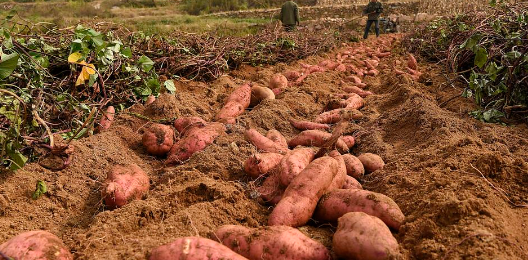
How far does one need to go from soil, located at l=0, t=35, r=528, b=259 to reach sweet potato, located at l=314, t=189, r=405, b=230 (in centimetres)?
6

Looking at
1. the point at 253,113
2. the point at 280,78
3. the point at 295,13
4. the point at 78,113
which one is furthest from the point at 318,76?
the point at 295,13

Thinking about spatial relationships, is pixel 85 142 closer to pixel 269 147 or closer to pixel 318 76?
pixel 269 147

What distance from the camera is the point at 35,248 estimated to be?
1.53m

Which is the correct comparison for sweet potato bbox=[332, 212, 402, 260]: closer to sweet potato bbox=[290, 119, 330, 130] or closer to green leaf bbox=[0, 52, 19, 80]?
sweet potato bbox=[290, 119, 330, 130]

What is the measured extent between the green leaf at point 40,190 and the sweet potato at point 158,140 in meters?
0.86

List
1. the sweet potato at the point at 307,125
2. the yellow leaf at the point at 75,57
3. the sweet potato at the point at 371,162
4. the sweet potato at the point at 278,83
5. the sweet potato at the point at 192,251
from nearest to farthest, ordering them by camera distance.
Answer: the sweet potato at the point at 192,251 → the sweet potato at the point at 371,162 → the yellow leaf at the point at 75,57 → the sweet potato at the point at 307,125 → the sweet potato at the point at 278,83

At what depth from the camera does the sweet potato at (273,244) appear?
1590 mm

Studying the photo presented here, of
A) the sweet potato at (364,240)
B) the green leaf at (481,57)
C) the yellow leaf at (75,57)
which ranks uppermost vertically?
the yellow leaf at (75,57)

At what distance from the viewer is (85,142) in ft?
9.10

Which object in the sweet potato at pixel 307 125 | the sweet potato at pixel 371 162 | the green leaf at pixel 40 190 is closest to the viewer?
the green leaf at pixel 40 190

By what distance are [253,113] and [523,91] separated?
2342mm

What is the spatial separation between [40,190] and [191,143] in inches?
39.1

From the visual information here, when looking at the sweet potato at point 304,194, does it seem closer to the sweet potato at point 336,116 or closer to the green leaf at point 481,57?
the sweet potato at point 336,116

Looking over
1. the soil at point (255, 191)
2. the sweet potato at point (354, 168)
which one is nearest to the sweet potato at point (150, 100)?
the soil at point (255, 191)
